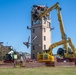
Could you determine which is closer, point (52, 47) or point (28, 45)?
A: point (52, 47)

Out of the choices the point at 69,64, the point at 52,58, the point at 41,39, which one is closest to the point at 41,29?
the point at 41,39

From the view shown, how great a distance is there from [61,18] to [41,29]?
3578cm

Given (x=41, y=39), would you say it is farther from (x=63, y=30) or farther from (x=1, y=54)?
(x=63, y=30)

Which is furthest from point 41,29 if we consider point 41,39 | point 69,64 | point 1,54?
point 69,64

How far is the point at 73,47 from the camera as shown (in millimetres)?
60250

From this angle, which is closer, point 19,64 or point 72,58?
point 19,64

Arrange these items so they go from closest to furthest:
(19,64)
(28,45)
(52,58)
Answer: (19,64), (52,58), (28,45)

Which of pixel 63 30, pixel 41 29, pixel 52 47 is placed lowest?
pixel 52 47

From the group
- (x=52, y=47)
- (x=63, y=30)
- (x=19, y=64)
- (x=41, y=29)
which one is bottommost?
(x=19, y=64)

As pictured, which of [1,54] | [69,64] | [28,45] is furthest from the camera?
[28,45]

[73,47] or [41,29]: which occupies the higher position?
[41,29]

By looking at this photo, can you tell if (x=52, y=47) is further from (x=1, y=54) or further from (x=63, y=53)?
(x=1, y=54)

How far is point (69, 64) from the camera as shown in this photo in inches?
1913

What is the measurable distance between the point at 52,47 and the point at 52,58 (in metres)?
5.84
